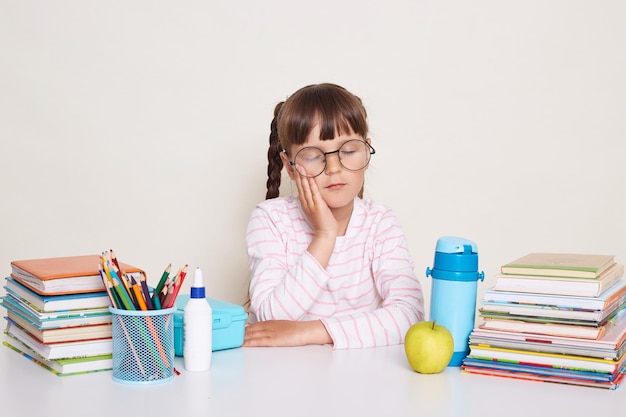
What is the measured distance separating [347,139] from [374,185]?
3.33ft

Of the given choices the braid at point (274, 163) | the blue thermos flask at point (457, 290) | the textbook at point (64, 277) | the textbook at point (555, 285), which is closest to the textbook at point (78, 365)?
the textbook at point (64, 277)

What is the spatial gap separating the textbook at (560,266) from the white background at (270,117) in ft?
4.49

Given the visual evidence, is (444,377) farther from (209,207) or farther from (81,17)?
(81,17)

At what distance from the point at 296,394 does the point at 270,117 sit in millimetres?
1827

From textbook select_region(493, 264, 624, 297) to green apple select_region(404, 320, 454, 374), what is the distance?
0.50 ft

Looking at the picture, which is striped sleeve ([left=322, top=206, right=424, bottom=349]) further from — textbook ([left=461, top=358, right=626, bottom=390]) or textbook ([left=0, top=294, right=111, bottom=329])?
textbook ([left=0, top=294, right=111, bottom=329])

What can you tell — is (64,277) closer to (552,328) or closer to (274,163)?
(552,328)

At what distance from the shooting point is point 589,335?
137cm

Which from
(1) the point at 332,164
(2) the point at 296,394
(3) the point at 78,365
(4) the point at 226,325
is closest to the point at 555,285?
(2) the point at 296,394

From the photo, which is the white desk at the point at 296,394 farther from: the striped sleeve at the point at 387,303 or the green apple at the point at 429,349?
the striped sleeve at the point at 387,303

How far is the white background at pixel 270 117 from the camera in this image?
2881mm

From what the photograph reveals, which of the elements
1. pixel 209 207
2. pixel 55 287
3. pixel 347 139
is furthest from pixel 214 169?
pixel 55 287

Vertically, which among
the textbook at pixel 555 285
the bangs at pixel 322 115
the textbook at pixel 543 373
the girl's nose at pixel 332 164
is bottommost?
the textbook at pixel 543 373

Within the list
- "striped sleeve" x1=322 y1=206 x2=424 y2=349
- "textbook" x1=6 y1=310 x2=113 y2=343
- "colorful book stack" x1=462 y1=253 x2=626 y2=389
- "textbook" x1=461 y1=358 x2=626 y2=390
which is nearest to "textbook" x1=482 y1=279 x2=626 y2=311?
"colorful book stack" x1=462 y1=253 x2=626 y2=389
